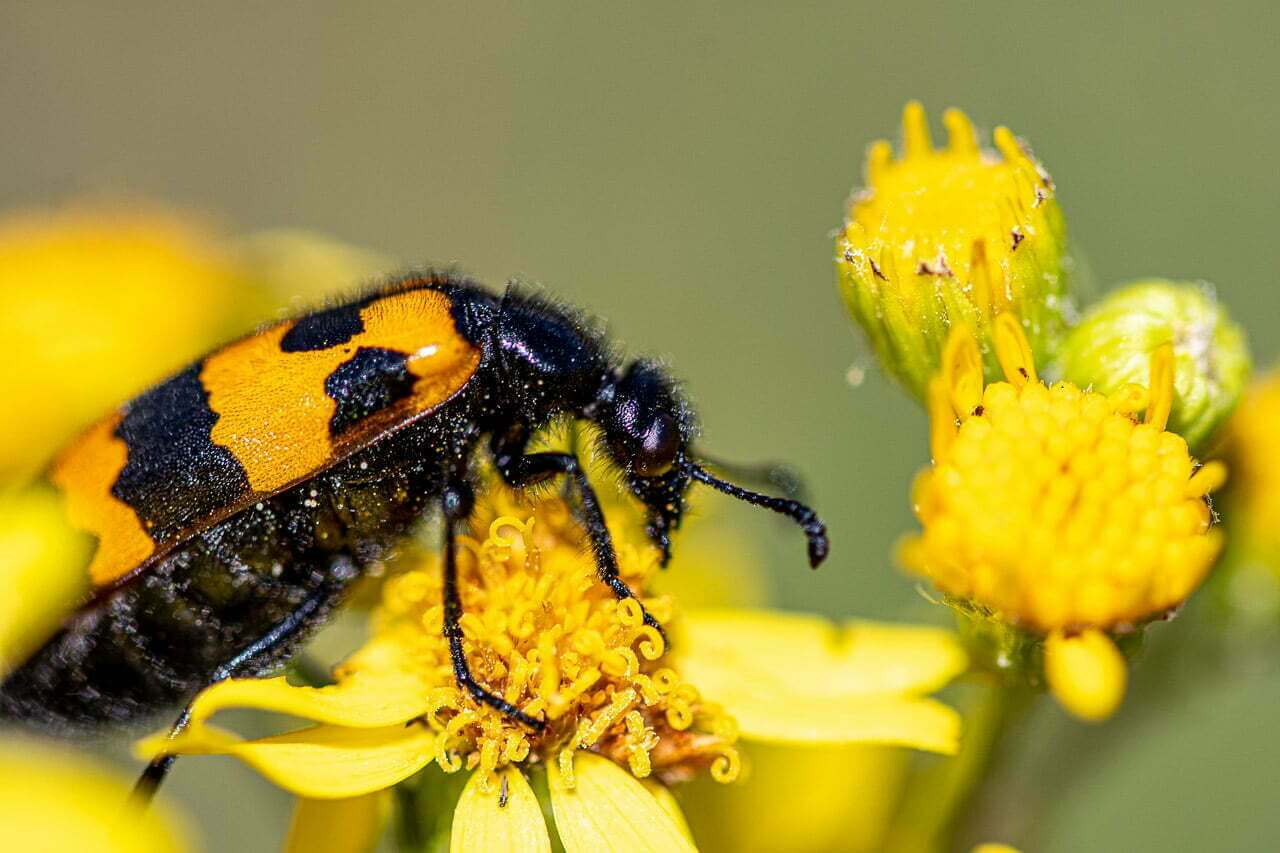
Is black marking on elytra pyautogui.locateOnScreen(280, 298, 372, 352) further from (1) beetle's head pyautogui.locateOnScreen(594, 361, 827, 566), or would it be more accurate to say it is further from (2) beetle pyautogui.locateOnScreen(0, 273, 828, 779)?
(1) beetle's head pyautogui.locateOnScreen(594, 361, 827, 566)

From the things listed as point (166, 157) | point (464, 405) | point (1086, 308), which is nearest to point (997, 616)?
point (1086, 308)

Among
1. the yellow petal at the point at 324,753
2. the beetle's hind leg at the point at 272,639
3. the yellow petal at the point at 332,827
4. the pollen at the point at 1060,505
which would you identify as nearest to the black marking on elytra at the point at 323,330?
the beetle's hind leg at the point at 272,639

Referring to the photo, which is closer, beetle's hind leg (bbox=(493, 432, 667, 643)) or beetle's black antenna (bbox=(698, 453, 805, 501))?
beetle's hind leg (bbox=(493, 432, 667, 643))

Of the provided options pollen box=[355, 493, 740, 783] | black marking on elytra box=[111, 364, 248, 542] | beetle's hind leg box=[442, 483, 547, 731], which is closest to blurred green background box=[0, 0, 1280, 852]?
pollen box=[355, 493, 740, 783]

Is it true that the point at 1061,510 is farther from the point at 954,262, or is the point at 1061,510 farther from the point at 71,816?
the point at 71,816

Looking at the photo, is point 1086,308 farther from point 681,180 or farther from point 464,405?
point 681,180

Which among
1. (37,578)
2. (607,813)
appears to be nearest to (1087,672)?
(607,813)
